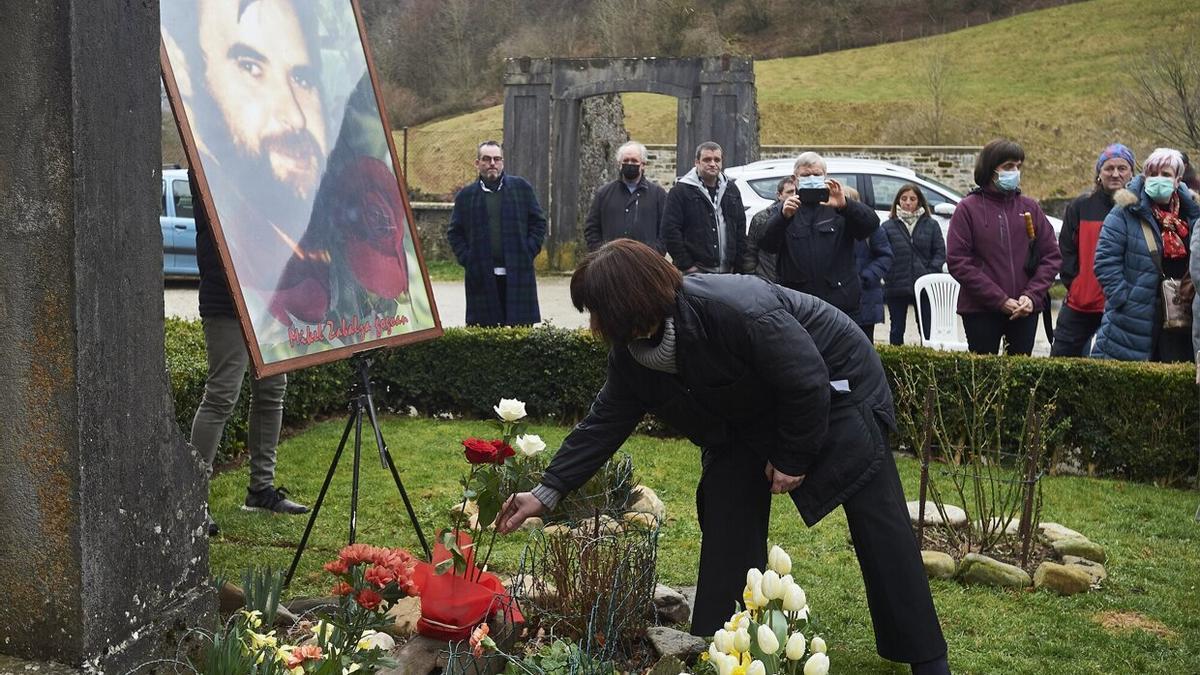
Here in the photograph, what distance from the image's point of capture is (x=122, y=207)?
3.01 meters

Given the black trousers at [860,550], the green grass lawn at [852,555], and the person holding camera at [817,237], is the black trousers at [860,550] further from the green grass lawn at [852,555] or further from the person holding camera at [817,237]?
the person holding camera at [817,237]

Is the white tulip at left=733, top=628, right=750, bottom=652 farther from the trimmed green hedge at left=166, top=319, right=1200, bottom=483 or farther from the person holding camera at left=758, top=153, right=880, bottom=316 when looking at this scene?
the person holding camera at left=758, top=153, right=880, bottom=316

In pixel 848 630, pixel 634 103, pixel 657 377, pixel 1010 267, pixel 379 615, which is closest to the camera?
pixel 379 615

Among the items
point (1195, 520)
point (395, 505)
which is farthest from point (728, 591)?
point (1195, 520)

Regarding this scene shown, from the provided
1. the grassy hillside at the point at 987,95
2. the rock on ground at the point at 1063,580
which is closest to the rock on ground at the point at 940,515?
the rock on ground at the point at 1063,580

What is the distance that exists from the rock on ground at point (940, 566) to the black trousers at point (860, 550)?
5.38ft

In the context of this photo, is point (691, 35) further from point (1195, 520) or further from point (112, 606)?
point (112, 606)

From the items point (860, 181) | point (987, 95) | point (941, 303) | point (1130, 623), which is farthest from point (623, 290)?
Answer: point (987, 95)

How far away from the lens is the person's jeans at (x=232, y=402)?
17.9 feet

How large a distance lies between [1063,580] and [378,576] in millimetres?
3281

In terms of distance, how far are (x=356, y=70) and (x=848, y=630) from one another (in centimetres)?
294

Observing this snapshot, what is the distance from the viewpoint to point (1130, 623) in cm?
482

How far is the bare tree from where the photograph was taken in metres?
21.8

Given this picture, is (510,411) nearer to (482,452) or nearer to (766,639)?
(482,452)
